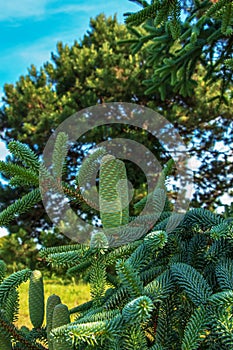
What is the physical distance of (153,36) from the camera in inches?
132

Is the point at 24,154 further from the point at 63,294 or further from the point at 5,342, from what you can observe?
the point at 63,294

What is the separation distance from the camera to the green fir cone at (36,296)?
42.0 inches

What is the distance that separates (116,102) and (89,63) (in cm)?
100

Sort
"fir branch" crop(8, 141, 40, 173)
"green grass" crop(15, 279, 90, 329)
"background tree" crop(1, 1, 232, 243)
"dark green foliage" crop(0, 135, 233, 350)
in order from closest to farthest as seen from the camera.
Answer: "dark green foliage" crop(0, 135, 233, 350) < "fir branch" crop(8, 141, 40, 173) < "green grass" crop(15, 279, 90, 329) < "background tree" crop(1, 1, 232, 243)

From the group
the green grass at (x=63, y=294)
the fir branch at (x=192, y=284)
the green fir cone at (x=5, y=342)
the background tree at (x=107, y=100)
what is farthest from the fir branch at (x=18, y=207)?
the background tree at (x=107, y=100)

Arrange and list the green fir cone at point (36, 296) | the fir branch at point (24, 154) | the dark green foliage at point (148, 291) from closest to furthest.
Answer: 1. the dark green foliage at point (148, 291)
2. the fir branch at point (24, 154)
3. the green fir cone at point (36, 296)

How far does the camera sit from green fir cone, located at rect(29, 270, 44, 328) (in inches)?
42.0

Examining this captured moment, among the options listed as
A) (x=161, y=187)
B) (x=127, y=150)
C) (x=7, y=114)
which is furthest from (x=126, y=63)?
(x=161, y=187)

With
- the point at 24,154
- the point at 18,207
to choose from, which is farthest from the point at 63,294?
the point at 24,154

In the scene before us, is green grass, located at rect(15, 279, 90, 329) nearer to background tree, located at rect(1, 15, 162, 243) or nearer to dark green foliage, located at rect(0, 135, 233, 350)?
background tree, located at rect(1, 15, 162, 243)

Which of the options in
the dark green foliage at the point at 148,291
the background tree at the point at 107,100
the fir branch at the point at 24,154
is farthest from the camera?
the background tree at the point at 107,100

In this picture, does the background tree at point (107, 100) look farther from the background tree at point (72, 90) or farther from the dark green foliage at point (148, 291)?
the dark green foliage at point (148, 291)

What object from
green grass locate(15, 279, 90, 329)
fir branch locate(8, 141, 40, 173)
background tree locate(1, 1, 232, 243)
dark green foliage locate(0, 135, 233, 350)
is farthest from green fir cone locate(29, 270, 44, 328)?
background tree locate(1, 1, 232, 243)

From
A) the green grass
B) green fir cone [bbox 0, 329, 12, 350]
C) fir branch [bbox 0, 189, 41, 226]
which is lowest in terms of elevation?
green fir cone [bbox 0, 329, 12, 350]
